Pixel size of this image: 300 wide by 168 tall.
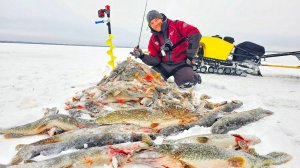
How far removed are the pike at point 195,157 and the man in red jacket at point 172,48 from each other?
5418 mm

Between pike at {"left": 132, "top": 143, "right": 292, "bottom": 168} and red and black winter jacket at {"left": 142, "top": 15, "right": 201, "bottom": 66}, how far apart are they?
17.9ft

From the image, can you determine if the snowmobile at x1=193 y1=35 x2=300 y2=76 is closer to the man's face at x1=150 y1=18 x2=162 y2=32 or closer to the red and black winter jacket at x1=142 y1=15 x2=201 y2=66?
the red and black winter jacket at x1=142 y1=15 x2=201 y2=66

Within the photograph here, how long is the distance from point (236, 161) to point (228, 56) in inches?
397

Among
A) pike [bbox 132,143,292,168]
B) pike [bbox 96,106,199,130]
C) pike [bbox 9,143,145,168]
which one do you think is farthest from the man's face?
pike [bbox 132,143,292,168]

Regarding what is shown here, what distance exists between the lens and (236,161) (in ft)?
11.0

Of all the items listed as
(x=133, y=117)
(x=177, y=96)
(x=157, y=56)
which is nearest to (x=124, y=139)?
(x=133, y=117)

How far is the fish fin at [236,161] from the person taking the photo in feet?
10.9

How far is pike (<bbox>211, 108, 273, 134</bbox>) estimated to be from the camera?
4.73 m

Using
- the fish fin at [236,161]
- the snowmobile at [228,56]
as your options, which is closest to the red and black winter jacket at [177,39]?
A: the snowmobile at [228,56]

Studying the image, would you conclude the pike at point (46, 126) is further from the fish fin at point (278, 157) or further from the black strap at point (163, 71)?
the black strap at point (163, 71)

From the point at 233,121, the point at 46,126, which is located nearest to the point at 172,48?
the point at 233,121

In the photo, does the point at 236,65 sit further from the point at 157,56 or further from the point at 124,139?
the point at 124,139

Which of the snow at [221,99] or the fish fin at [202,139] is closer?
the fish fin at [202,139]

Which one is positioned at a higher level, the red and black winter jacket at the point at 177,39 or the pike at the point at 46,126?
the red and black winter jacket at the point at 177,39
